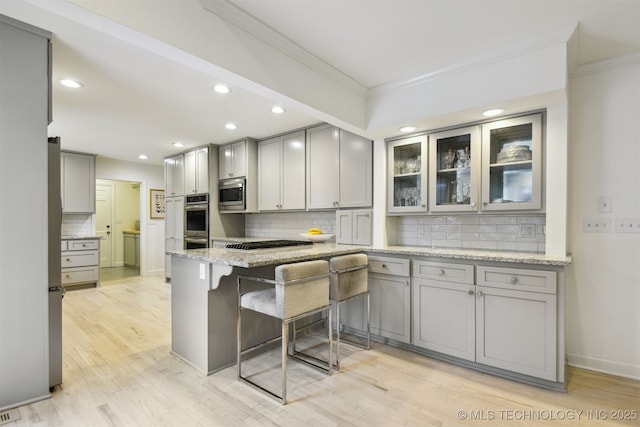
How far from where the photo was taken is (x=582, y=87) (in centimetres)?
259

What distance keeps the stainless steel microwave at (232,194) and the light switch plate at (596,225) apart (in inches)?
155

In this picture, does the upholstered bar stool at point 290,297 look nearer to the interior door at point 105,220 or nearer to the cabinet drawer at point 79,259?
the cabinet drawer at point 79,259

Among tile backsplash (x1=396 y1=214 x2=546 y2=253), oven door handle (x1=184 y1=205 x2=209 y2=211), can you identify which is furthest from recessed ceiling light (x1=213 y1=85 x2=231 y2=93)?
oven door handle (x1=184 y1=205 x2=209 y2=211)

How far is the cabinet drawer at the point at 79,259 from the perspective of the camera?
5254 mm

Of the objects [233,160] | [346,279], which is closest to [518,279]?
[346,279]

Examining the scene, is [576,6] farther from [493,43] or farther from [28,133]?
[28,133]

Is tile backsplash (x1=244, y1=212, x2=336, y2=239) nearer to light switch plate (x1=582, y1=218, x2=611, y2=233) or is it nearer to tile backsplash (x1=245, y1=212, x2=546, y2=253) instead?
tile backsplash (x1=245, y1=212, x2=546, y2=253)

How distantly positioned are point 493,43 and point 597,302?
2216 mm

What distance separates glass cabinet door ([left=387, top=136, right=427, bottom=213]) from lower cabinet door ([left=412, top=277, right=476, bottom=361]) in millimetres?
779

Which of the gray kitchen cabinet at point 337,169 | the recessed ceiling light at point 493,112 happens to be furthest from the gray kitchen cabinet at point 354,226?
Result: the recessed ceiling light at point 493,112

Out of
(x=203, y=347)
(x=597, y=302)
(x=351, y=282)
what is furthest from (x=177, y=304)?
(x=597, y=302)

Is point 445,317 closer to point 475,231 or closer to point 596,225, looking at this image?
point 475,231

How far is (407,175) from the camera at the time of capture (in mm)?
3168

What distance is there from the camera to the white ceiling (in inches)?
64.1
